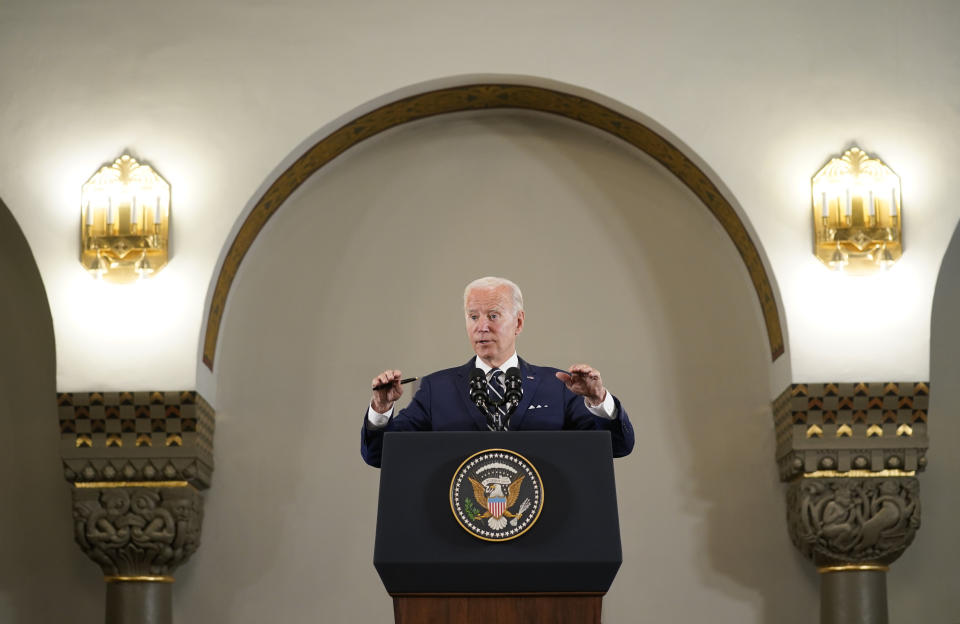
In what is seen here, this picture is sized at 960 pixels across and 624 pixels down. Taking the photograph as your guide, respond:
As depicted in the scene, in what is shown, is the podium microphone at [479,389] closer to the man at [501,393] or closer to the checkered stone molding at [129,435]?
the man at [501,393]

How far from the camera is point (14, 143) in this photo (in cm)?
628

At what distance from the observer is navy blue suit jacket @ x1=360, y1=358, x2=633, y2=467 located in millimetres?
3471

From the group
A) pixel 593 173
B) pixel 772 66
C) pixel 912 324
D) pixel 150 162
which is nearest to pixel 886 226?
pixel 912 324

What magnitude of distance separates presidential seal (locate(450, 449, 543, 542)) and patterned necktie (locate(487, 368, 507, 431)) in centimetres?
51

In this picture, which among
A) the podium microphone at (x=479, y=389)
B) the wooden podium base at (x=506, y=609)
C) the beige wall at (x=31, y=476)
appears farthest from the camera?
the beige wall at (x=31, y=476)

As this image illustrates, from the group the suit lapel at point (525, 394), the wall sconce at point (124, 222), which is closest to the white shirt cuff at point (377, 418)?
the suit lapel at point (525, 394)

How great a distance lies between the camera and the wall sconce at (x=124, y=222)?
6078mm

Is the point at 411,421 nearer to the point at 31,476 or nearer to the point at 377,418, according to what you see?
the point at 377,418

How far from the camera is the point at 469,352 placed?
6.85m

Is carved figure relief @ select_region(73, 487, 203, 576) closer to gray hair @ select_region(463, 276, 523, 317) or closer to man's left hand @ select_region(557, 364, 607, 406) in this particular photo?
gray hair @ select_region(463, 276, 523, 317)

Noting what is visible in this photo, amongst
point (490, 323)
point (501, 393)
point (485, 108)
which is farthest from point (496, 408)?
point (485, 108)

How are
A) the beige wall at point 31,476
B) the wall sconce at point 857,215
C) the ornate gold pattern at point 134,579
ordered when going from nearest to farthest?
the wall sconce at point 857,215
the ornate gold pattern at point 134,579
the beige wall at point 31,476

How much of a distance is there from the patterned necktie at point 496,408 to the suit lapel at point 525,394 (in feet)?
0.10

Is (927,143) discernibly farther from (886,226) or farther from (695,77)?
(695,77)
